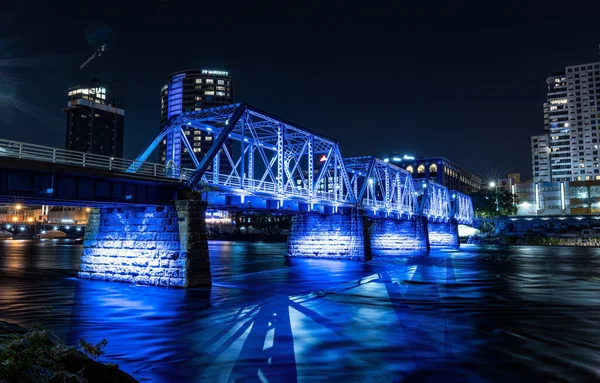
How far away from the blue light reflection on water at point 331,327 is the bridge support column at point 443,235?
7727 cm

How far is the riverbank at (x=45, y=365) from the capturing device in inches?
262

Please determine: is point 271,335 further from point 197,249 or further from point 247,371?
point 197,249

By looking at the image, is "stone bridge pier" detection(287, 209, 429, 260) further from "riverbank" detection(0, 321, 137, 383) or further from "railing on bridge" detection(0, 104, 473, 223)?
A: "riverbank" detection(0, 321, 137, 383)

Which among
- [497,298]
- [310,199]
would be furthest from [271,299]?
[310,199]

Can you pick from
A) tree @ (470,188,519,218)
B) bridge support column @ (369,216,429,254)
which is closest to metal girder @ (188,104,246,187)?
bridge support column @ (369,216,429,254)

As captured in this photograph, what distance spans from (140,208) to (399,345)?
21.6 metres

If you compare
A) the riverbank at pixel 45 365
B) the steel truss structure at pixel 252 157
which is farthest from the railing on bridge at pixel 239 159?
the riverbank at pixel 45 365

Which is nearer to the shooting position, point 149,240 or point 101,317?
point 101,317

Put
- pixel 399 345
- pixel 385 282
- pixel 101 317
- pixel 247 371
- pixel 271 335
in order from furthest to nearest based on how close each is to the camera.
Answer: pixel 385 282 → pixel 101 317 → pixel 271 335 → pixel 399 345 → pixel 247 371

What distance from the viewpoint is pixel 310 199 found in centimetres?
4891

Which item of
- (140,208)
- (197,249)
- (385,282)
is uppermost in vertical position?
(140,208)

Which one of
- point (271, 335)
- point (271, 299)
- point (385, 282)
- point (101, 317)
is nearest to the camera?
point (271, 335)

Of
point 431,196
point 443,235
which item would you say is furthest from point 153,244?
point 443,235

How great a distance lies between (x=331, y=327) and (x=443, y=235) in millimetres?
100414
